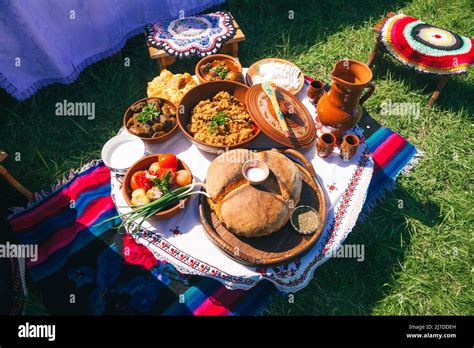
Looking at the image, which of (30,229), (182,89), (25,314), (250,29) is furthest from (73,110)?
(250,29)

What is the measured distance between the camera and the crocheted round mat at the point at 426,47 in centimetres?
552

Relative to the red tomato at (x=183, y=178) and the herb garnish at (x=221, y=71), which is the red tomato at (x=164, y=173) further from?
the herb garnish at (x=221, y=71)

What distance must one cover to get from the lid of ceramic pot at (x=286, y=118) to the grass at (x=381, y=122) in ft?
5.92

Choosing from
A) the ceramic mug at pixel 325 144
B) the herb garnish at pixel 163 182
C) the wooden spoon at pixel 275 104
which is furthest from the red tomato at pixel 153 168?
the ceramic mug at pixel 325 144

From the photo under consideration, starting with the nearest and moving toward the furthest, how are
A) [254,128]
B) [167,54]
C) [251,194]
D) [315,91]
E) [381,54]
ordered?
[251,194] → [254,128] → [315,91] → [167,54] → [381,54]

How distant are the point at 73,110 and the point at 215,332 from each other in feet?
14.1

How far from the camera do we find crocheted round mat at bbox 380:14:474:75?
5.52m

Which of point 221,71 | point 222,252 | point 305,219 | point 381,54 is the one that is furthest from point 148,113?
point 381,54

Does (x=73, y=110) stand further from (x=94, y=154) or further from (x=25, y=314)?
(x=25, y=314)

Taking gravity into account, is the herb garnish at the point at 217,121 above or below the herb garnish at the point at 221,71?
below

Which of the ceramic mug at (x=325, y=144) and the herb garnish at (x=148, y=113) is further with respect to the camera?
the herb garnish at (x=148, y=113)

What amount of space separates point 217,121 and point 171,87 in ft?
3.31

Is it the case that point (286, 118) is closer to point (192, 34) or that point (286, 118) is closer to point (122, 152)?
point (122, 152)

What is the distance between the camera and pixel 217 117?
145 inches
